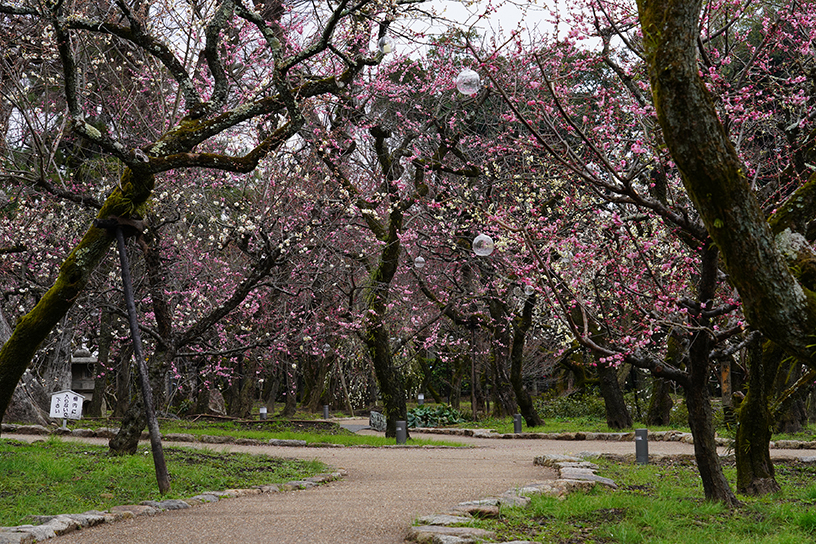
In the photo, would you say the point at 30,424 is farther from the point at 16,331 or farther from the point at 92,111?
the point at 16,331

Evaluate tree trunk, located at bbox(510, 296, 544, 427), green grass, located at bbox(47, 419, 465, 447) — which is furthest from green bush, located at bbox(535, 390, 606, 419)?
green grass, located at bbox(47, 419, 465, 447)

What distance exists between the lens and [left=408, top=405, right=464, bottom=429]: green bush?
66.2 ft

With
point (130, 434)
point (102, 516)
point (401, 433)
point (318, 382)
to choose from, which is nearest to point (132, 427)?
point (130, 434)

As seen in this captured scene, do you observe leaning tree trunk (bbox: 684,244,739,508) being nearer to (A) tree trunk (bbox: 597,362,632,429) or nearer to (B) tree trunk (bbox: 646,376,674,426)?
(A) tree trunk (bbox: 597,362,632,429)

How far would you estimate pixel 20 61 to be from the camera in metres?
8.08

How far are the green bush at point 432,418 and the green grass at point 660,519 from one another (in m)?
13.3

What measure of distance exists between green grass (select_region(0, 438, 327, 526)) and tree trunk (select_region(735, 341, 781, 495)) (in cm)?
536

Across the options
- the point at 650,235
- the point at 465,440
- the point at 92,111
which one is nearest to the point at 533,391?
the point at 465,440

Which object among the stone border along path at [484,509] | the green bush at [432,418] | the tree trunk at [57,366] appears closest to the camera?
the stone border along path at [484,509]

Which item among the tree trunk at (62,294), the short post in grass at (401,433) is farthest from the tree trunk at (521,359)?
the tree trunk at (62,294)

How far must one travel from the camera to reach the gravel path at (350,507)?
5027 mm

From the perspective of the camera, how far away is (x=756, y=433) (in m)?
6.54

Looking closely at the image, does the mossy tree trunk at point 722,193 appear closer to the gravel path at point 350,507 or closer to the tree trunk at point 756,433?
the gravel path at point 350,507

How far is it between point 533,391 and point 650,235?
21.5 metres
